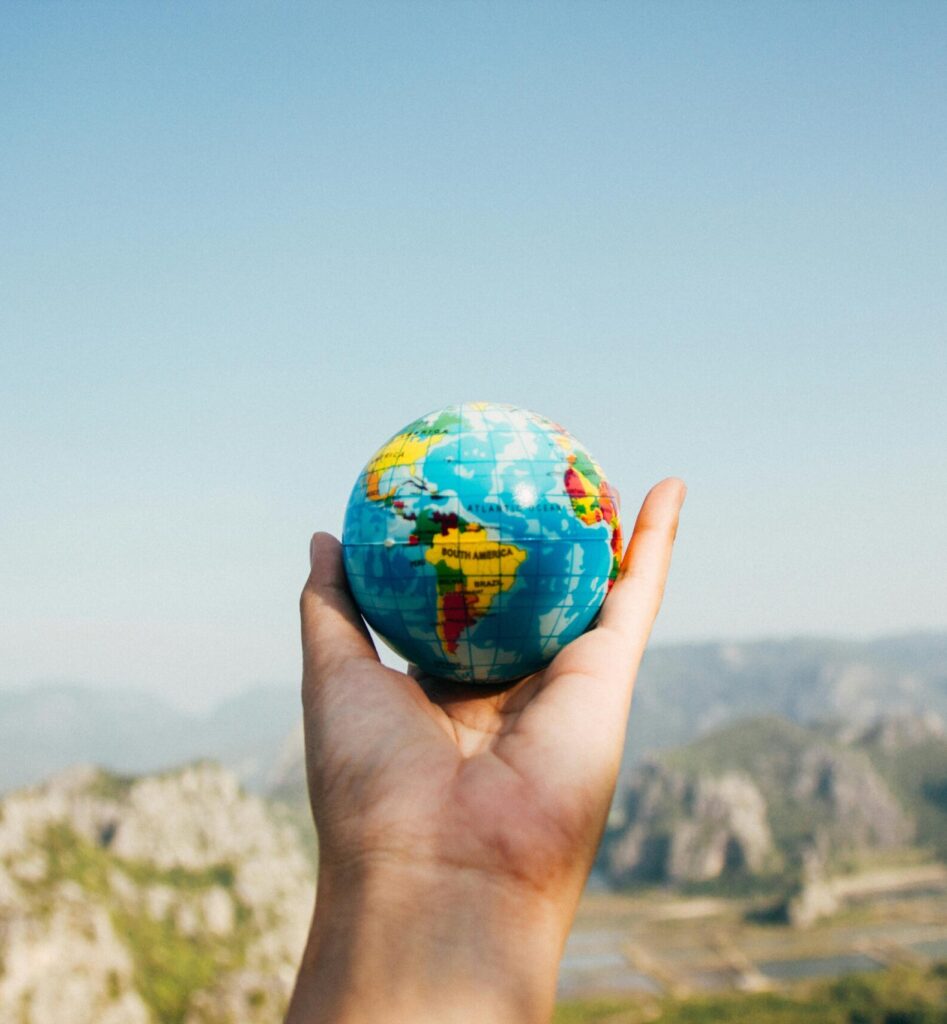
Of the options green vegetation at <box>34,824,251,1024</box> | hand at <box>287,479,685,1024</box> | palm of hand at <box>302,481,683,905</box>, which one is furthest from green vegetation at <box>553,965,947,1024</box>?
hand at <box>287,479,685,1024</box>

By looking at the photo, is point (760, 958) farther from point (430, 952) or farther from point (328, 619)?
point (430, 952)

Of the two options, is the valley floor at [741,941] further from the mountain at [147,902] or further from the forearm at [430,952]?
the forearm at [430,952]

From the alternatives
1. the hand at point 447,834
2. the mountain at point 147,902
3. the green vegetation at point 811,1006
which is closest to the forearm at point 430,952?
the hand at point 447,834

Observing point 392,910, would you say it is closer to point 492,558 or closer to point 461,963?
point 461,963

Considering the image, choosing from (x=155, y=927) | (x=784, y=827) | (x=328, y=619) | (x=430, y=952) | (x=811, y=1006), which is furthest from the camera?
(x=784, y=827)

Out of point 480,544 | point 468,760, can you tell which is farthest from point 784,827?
point 468,760

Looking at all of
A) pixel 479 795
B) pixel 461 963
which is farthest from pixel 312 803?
pixel 461 963
